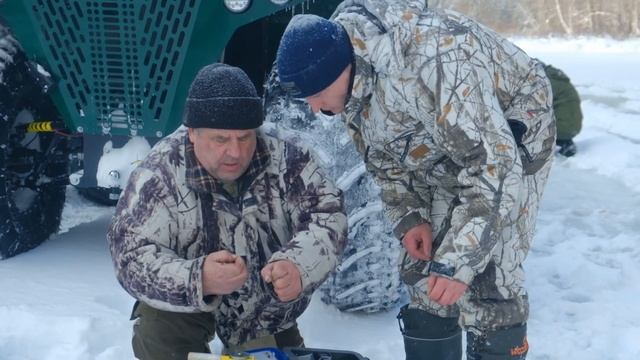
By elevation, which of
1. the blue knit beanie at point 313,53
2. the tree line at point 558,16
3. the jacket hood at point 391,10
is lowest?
the tree line at point 558,16

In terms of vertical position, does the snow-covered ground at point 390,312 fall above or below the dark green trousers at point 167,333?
below

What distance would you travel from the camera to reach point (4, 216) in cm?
362

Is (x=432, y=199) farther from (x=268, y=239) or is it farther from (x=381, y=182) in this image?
(x=268, y=239)

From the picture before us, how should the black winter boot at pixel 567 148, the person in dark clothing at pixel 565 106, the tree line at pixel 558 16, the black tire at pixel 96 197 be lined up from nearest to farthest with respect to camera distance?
the black tire at pixel 96 197, the person in dark clothing at pixel 565 106, the black winter boot at pixel 567 148, the tree line at pixel 558 16

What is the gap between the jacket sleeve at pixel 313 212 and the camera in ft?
7.33

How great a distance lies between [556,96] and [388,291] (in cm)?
410

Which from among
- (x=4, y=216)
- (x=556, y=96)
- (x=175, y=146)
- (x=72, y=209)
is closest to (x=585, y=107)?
(x=556, y=96)

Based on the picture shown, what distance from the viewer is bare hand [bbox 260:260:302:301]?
6.97 ft

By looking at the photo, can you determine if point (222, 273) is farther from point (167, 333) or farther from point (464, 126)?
point (464, 126)

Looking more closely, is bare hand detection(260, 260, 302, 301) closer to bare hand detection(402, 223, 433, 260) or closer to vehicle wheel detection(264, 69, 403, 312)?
bare hand detection(402, 223, 433, 260)

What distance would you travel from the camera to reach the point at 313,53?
1930mm

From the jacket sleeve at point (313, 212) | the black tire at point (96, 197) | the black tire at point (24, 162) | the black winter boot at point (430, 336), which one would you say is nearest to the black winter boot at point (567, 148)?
the black tire at point (96, 197)

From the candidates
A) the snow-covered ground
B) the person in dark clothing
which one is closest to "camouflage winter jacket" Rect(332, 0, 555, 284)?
the snow-covered ground

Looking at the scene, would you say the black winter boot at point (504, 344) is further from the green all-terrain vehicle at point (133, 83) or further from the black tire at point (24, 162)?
the black tire at point (24, 162)
